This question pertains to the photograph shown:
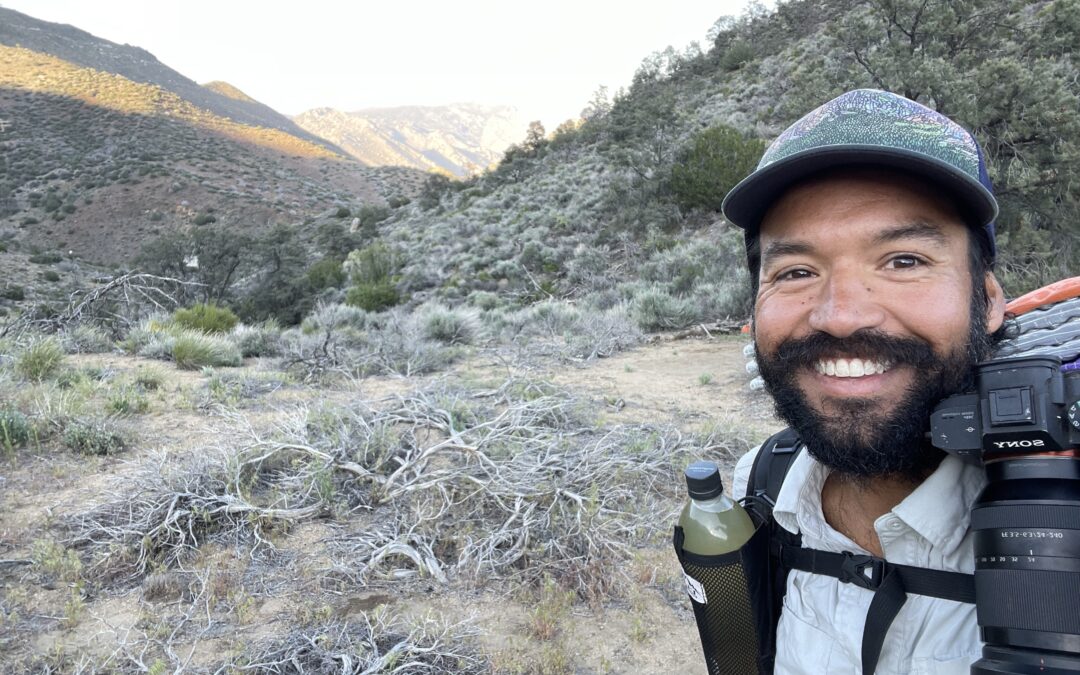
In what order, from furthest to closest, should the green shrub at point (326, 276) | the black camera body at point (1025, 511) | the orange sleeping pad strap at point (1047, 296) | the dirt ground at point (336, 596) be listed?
the green shrub at point (326, 276) → the dirt ground at point (336, 596) → the orange sleeping pad strap at point (1047, 296) → the black camera body at point (1025, 511)

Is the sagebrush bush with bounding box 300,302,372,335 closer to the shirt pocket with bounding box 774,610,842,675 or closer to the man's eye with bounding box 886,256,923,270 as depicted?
the shirt pocket with bounding box 774,610,842,675

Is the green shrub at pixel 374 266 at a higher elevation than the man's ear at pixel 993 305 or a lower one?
lower

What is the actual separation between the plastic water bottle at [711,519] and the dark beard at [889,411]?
190 millimetres

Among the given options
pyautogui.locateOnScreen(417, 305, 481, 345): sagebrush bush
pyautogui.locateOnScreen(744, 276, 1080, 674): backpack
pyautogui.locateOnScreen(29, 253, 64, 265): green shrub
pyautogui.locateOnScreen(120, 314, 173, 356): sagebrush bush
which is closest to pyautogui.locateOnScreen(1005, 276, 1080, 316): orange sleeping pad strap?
pyautogui.locateOnScreen(744, 276, 1080, 674): backpack

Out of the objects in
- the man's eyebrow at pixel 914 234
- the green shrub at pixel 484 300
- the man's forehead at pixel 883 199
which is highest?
the man's forehead at pixel 883 199

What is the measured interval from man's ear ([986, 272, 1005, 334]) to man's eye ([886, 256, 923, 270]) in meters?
0.19

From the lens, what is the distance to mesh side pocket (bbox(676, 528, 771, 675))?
114 cm

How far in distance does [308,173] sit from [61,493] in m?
44.7

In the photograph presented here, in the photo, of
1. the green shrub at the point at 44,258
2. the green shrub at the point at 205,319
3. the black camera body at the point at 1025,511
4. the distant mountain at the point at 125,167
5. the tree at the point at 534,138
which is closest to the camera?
the black camera body at the point at 1025,511

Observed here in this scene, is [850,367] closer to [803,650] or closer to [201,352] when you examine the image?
[803,650]

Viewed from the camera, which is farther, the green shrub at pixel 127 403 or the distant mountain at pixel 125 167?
the distant mountain at pixel 125 167

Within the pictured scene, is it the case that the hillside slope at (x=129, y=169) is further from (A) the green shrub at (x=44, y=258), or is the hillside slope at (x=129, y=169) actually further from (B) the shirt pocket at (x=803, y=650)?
(B) the shirt pocket at (x=803, y=650)

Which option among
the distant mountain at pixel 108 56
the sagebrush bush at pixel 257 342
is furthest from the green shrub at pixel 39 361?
the distant mountain at pixel 108 56

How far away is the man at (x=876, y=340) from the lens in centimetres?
98
